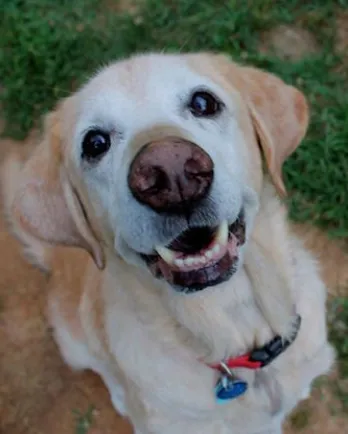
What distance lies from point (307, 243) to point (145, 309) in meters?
1.28

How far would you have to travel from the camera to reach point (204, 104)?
2.25 meters

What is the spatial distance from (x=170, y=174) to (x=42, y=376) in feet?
6.56

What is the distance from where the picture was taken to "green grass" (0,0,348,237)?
11.7ft

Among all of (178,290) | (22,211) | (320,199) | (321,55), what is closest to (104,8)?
(321,55)

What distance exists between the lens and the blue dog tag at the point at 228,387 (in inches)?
99.8

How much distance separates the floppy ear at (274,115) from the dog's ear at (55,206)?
1.92 ft

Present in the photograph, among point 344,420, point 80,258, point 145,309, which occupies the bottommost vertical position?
point 344,420

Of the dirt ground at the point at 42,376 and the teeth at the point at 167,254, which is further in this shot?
the dirt ground at the point at 42,376

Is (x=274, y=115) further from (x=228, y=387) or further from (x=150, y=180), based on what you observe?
(x=228, y=387)

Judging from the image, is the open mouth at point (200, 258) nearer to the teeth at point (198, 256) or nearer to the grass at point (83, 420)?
the teeth at point (198, 256)

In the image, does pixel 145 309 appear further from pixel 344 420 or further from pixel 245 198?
pixel 344 420

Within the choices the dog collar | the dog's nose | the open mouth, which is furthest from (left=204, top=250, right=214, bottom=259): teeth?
the dog collar

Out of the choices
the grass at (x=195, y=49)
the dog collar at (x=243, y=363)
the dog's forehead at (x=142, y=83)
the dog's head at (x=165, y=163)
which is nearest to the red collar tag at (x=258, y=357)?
the dog collar at (x=243, y=363)

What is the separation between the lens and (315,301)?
106 inches
